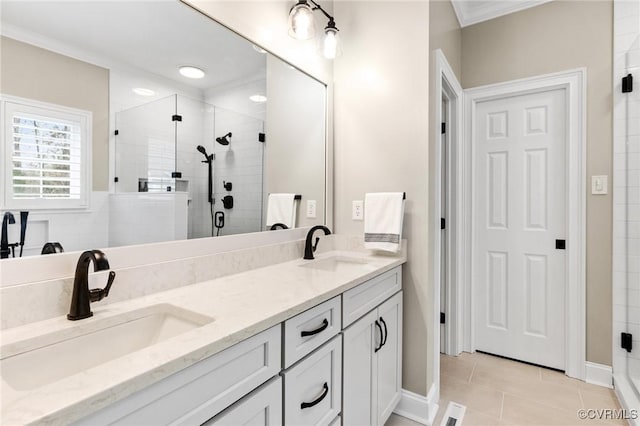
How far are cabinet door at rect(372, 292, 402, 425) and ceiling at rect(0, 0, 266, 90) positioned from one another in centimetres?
135

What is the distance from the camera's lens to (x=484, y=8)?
2.46 m

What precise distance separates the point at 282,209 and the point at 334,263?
0.43 metres

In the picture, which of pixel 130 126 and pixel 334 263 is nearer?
pixel 130 126

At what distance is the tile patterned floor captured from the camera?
1810mm

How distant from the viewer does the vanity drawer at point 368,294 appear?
4.34ft

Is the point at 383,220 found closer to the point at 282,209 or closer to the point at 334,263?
the point at 334,263

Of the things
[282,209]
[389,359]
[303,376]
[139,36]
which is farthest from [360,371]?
[139,36]

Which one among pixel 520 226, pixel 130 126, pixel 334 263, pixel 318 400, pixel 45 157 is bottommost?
pixel 318 400

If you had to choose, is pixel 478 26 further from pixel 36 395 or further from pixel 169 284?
pixel 36 395

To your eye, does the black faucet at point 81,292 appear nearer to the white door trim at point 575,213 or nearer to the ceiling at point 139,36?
the ceiling at point 139,36

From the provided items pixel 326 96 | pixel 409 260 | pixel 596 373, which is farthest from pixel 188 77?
pixel 596 373

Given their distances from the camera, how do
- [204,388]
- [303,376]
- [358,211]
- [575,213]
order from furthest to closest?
[575,213] → [358,211] → [303,376] → [204,388]

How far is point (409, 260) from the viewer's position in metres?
1.87

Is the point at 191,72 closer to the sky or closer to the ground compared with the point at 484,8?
closer to the ground
